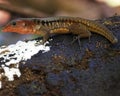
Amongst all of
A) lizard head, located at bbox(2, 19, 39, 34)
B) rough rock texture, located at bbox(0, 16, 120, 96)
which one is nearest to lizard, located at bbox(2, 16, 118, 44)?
lizard head, located at bbox(2, 19, 39, 34)

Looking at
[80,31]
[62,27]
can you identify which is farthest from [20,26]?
[80,31]

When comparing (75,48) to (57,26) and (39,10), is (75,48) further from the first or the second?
(39,10)

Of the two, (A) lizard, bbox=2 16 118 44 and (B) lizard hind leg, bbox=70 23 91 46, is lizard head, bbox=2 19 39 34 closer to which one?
(A) lizard, bbox=2 16 118 44

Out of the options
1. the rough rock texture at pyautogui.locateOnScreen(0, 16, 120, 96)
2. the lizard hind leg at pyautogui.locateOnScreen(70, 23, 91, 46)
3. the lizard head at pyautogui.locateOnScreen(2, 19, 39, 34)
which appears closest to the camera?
the rough rock texture at pyautogui.locateOnScreen(0, 16, 120, 96)

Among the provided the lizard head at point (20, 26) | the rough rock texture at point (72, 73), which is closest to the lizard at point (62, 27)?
the lizard head at point (20, 26)

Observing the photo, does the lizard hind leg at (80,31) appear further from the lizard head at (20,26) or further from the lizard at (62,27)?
the lizard head at (20,26)

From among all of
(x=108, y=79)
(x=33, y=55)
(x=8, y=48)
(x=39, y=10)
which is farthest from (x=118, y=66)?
(x=39, y=10)
